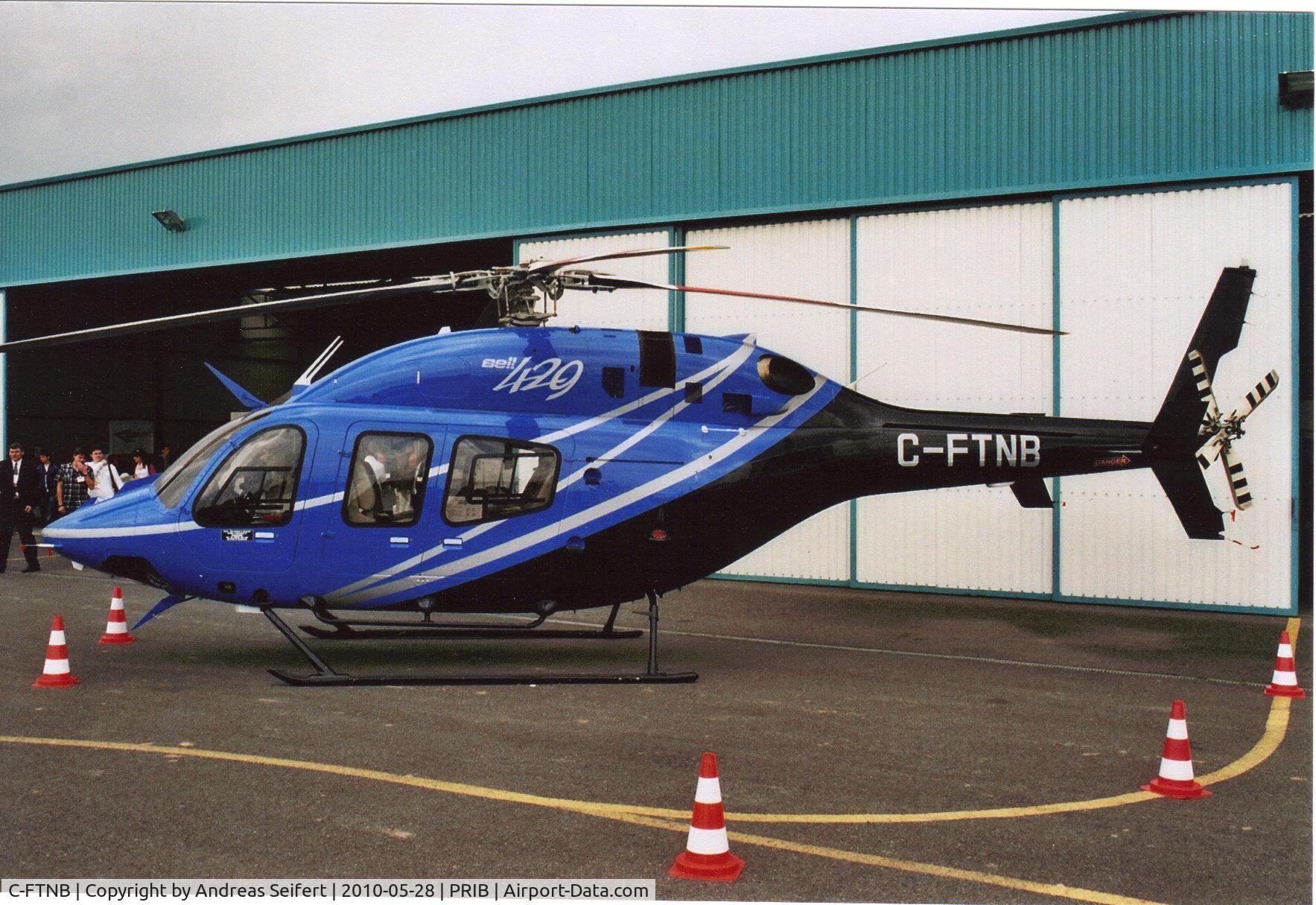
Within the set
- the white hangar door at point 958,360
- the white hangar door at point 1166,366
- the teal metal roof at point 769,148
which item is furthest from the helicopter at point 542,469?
the teal metal roof at point 769,148

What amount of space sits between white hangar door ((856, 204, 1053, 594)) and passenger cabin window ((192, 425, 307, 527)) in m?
8.06

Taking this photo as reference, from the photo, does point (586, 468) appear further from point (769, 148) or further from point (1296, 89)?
point (1296, 89)

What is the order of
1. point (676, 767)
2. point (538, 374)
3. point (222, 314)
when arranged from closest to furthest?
point (676, 767) < point (222, 314) < point (538, 374)

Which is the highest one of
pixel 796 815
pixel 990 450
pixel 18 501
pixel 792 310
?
pixel 792 310

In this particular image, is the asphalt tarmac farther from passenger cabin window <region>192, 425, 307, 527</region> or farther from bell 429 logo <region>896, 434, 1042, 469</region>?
bell 429 logo <region>896, 434, 1042, 469</region>

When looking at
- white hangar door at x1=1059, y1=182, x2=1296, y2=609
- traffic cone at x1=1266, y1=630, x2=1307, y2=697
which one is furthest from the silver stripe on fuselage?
white hangar door at x1=1059, y1=182, x2=1296, y2=609

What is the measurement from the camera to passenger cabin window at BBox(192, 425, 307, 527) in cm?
862

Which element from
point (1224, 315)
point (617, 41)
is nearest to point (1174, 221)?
point (1224, 315)

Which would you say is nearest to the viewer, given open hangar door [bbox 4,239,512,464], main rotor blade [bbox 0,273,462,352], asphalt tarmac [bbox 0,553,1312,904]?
asphalt tarmac [bbox 0,553,1312,904]

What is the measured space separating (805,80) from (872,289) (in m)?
3.03

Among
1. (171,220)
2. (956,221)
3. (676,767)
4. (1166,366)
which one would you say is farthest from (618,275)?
(676,767)

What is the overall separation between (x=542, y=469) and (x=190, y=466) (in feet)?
9.54

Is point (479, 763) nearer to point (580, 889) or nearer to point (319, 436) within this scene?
point (580, 889)

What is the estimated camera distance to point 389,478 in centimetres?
874
